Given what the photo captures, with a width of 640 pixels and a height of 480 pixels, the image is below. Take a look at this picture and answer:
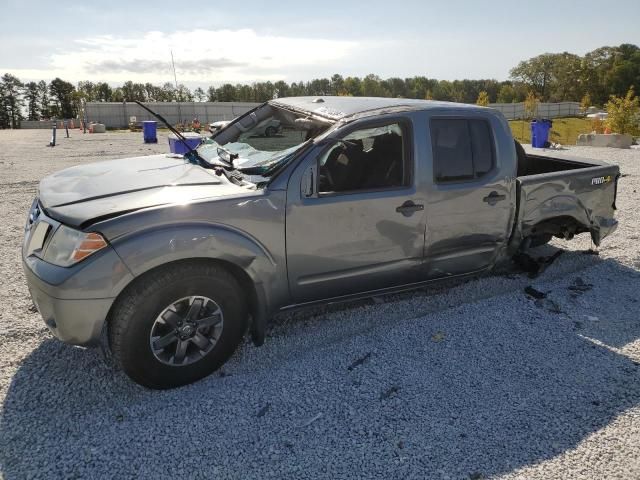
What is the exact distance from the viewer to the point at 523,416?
301 centimetres

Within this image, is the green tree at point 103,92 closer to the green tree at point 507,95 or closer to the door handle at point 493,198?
the green tree at point 507,95

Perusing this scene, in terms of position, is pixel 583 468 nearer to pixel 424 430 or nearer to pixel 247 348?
pixel 424 430

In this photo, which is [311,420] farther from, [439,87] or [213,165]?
[439,87]

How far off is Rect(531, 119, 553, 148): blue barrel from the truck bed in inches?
551

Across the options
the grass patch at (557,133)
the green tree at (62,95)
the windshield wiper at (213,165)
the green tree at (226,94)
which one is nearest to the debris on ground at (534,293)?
the windshield wiper at (213,165)

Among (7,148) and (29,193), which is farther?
(7,148)

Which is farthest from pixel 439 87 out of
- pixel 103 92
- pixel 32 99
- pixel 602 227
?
pixel 602 227

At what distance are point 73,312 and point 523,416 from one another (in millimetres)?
2811

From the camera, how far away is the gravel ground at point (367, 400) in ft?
8.60

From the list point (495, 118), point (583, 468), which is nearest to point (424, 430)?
point (583, 468)

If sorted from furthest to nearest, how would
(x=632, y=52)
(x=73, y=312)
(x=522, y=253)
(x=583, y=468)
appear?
(x=632, y=52) < (x=522, y=253) < (x=73, y=312) < (x=583, y=468)

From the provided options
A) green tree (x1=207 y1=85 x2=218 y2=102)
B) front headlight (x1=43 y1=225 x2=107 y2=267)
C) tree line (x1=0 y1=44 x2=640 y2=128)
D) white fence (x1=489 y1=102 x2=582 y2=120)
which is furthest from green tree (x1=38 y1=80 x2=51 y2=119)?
front headlight (x1=43 y1=225 x2=107 y2=267)

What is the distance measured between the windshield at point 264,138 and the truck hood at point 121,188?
26cm

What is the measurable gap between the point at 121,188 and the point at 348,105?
75.0 inches
